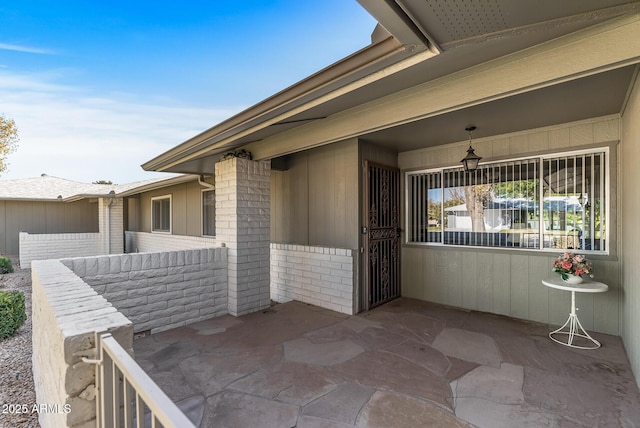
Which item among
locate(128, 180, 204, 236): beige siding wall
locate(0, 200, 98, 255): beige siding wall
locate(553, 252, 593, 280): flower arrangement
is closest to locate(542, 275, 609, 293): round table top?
locate(553, 252, 593, 280): flower arrangement

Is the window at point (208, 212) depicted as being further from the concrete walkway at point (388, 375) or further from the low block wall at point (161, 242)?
the concrete walkway at point (388, 375)

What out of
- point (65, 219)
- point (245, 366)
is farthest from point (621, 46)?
point (65, 219)

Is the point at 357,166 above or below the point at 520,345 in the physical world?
above

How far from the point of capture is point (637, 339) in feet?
8.81

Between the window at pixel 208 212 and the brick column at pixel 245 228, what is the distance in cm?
331

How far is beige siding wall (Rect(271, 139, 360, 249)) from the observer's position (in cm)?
489

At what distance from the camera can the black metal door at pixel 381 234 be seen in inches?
194

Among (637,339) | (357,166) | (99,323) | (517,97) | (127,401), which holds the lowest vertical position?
(637,339)

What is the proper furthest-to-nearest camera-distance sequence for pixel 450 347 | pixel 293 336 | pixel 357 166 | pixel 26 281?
pixel 26 281 → pixel 357 166 → pixel 293 336 → pixel 450 347

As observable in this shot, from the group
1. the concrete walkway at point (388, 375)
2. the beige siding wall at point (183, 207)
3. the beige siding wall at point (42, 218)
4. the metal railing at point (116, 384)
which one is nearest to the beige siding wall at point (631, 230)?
the concrete walkway at point (388, 375)

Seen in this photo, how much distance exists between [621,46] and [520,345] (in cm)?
302

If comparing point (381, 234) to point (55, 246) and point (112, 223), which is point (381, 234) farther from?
point (112, 223)

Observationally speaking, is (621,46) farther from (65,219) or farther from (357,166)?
(65,219)

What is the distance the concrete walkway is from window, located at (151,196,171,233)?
7202mm
